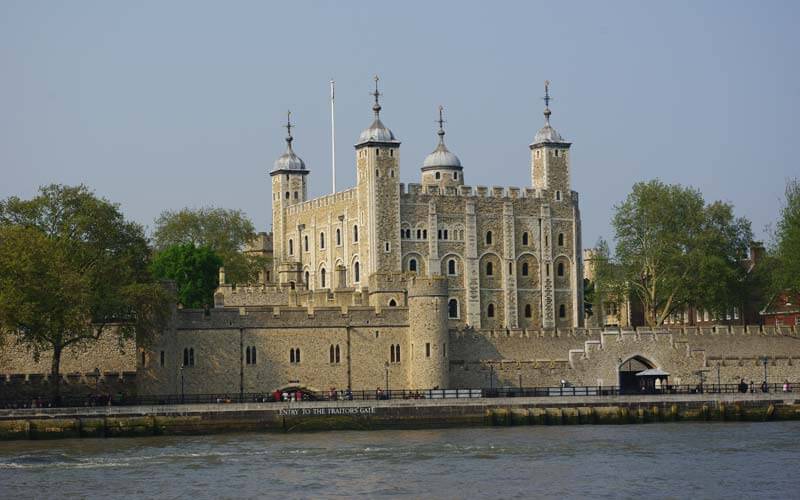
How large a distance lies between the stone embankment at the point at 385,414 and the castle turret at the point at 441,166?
132 ft

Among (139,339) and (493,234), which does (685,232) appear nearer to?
(493,234)

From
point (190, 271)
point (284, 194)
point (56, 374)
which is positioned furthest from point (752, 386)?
point (284, 194)

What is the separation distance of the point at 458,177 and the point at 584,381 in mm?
32920

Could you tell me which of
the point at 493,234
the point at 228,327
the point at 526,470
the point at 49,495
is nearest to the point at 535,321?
the point at 493,234

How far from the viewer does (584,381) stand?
3209 inches

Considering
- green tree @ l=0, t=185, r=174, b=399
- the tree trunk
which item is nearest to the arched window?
green tree @ l=0, t=185, r=174, b=399

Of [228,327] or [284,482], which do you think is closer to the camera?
[284,482]

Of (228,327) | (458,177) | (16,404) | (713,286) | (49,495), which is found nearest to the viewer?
(49,495)

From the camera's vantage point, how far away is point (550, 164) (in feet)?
353

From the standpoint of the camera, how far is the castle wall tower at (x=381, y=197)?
3976 inches

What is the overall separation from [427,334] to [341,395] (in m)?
6.15

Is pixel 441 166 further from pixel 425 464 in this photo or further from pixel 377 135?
pixel 425 464

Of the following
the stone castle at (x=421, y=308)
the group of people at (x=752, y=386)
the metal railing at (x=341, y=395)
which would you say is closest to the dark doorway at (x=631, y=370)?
the stone castle at (x=421, y=308)

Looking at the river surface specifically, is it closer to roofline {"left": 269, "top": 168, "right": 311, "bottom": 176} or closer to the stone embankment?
the stone embankment
